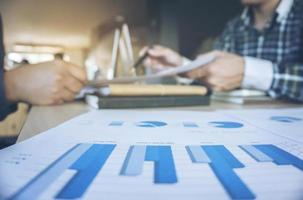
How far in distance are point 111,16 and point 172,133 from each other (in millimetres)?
1374

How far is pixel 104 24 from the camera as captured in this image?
1.62m

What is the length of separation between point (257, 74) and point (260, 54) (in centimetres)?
37

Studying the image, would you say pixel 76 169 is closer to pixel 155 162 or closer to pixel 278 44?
pixel 155 162

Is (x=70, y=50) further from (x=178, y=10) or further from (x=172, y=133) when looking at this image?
(x=172, y=133)

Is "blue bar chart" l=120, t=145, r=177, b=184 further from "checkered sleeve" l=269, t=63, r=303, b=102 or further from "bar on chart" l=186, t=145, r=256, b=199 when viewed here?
"checkered sleeve" l=269, t=63, r=303, b=102

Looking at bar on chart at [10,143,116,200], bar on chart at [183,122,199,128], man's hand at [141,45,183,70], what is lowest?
bar on chart at [183,122,199,128]

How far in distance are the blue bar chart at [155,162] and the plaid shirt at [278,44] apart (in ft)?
1.74

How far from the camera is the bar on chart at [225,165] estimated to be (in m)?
0.14

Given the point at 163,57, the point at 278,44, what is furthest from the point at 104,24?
the point at 278,44

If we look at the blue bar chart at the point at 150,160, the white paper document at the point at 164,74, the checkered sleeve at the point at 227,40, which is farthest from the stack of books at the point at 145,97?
the checkered sleeve at the point at 227,40

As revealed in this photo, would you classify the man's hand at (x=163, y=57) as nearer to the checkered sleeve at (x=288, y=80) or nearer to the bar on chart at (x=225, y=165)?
the checkered sleeve at (x=288, y=80)

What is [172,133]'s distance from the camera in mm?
287

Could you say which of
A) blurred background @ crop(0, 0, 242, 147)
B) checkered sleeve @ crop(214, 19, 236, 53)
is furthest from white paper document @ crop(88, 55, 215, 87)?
blurred background @ crop(0, 0, 242, 147)

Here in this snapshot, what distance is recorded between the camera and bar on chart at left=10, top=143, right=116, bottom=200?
0.14 metres
